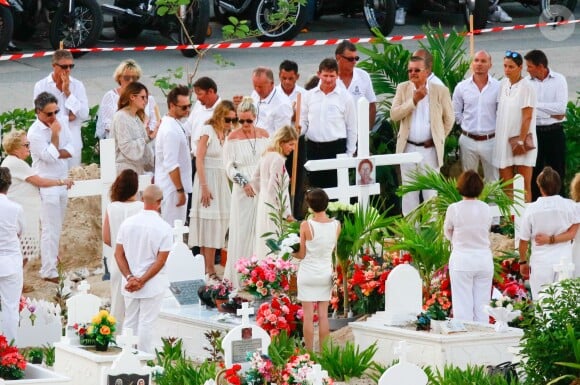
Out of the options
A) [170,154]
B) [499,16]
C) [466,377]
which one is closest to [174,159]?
[170,154]

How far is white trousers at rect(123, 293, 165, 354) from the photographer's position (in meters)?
15.9

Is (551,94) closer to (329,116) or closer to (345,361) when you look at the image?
(329,116)

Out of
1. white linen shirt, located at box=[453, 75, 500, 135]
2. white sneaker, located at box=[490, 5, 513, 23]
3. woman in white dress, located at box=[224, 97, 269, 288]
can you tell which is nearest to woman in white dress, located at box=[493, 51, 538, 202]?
white linen shirt, located at box=[453, 75, 500, 135]

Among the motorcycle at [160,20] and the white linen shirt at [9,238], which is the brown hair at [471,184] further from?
the motorcycle at [160,20]

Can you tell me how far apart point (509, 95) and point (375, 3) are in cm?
844

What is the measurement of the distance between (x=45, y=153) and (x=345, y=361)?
14.7 feet

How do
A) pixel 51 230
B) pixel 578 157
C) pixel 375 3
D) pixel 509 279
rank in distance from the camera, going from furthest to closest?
pixel 375 3
pixel 578 157
pixel 51 230
pixel 509 279

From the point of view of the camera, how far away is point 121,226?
1598 cm

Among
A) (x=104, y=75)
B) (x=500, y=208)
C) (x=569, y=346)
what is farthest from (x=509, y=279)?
(x=104, y=75)

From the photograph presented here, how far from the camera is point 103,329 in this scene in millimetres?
14828

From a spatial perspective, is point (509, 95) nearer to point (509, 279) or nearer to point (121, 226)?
point (509, 279)

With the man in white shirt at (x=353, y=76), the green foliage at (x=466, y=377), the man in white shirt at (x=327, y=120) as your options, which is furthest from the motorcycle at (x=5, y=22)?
the green foliage at (x=466, y=377)

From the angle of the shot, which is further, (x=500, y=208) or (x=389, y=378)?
(x=500, y=208)

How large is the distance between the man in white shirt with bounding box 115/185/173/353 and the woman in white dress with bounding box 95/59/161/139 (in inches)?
136
